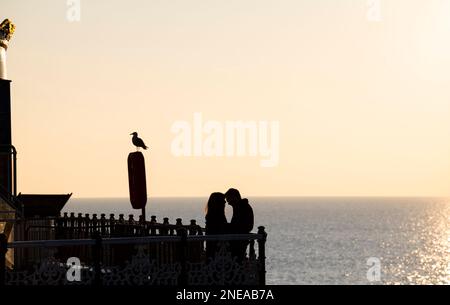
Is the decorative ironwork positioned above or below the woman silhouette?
below

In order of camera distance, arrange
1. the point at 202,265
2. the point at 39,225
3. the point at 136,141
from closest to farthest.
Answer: the point at 202,265 < the point at 136,141 < the point at 39,225

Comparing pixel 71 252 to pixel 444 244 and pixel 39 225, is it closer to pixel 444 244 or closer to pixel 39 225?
pixel 39 225

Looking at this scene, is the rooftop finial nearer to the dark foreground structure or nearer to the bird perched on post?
the dark foreground structure

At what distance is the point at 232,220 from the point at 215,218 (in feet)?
1.28

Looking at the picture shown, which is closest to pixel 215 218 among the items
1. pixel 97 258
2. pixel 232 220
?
pixel 232 220

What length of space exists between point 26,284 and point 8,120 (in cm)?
1140

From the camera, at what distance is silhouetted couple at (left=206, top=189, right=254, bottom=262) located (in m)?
20.0

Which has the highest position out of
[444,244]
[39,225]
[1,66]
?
[1,66]

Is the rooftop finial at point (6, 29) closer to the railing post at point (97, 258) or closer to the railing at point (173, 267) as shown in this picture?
the railing at point (173, 267)

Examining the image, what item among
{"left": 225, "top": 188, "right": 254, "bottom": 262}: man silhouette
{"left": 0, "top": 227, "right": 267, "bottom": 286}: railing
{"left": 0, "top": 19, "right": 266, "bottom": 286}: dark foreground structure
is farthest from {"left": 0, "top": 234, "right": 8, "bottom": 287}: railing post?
{"left": 225, "top": 188, "right": 254, "bottom": 262}: man silhouette

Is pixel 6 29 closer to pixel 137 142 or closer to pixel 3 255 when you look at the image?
pixel 137 142

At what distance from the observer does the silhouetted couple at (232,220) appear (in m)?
20.0
